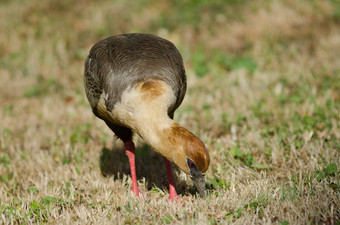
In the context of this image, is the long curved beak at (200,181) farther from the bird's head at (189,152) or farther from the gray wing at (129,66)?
the gray wing at (129,66)

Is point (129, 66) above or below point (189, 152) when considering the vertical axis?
above

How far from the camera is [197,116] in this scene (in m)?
6.78

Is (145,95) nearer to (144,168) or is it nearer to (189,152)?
(189,152)

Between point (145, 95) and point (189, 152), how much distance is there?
72 cm

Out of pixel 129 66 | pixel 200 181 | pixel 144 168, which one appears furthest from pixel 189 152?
pixel 144 168

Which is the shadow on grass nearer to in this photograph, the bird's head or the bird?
the bird

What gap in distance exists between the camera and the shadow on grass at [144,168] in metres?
4.91

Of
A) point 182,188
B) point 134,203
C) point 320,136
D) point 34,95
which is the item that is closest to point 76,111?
point 34,95

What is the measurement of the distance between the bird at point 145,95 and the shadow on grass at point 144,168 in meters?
0.30

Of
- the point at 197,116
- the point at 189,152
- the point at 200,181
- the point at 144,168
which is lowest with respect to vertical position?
the point at 144,168

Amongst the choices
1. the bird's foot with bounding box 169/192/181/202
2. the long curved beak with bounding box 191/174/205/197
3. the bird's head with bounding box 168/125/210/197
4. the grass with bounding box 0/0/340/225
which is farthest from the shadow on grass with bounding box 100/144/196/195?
the bird's head with bounding box 168/125/210/197

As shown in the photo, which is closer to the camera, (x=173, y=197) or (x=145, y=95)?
(x=145, y=95)

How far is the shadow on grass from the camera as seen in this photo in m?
4.91

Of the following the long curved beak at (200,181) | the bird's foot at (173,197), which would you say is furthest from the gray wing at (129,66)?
the bird's foot at (173,197)
